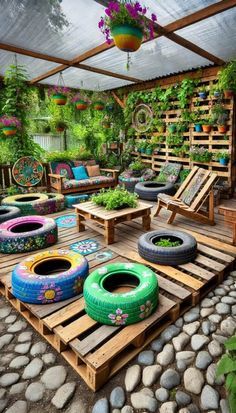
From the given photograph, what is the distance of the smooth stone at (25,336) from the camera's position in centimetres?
223

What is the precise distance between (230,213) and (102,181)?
403 cm

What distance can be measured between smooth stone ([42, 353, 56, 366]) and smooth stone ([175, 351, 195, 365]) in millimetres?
948

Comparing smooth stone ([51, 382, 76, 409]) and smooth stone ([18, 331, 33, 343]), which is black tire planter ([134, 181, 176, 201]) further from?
smooth stone ([51, 382, 76, 409])

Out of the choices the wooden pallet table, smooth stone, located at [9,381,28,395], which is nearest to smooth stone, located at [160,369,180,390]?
smooth stone, located at [9,381,28,395]

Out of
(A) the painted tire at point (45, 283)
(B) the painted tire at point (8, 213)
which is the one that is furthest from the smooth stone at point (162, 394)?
(B) the painted tire at point (8, 213)

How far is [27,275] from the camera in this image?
2.46 metres

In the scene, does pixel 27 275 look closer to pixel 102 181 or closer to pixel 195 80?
pixel 102 181

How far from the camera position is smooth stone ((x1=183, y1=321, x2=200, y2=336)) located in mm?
2242

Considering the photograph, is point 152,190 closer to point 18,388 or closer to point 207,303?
point 207,303

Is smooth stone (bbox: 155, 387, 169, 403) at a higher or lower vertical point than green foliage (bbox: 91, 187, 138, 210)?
lower

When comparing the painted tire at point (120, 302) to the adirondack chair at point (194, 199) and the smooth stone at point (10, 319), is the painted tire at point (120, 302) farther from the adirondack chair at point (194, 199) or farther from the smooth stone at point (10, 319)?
the adirondack chair at point (194, 199)

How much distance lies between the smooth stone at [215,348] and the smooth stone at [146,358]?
459 millimetres

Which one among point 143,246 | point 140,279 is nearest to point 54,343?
point 140,279

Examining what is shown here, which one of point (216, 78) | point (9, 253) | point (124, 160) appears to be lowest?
point (9, 253)
